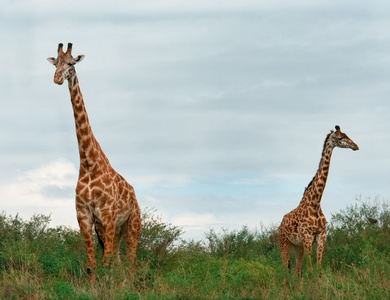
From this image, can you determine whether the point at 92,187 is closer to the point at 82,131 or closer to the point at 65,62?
the point at 82,131

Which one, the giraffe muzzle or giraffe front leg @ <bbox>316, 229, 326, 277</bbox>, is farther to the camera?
giraffe front leg @ <bbox>316, 229, 326, 277</bbox>

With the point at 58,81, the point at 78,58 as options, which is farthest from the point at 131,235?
the point at 78,58

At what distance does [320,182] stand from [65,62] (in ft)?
22.1

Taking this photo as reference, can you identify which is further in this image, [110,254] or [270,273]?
[270,273]

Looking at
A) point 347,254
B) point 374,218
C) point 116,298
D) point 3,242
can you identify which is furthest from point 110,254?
point 374,218

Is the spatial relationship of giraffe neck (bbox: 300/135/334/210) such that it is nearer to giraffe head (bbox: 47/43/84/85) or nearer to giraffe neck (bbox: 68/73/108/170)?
giraffe neck (bbox: 68/73/108/170)

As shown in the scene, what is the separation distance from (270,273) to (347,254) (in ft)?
19.2

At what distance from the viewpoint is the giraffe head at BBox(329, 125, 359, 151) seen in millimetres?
14125

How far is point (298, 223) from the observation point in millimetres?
14195

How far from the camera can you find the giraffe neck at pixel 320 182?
14.4 m

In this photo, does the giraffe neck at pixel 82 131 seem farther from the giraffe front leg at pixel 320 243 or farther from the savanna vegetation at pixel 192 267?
the giraffe front leg at pixel 320 243

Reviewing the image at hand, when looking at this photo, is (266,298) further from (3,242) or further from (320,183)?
(3,242)

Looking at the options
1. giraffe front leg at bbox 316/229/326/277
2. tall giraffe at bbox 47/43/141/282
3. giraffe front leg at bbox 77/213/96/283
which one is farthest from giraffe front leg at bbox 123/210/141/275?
giraffe front leg at bbox 316/229/326/277

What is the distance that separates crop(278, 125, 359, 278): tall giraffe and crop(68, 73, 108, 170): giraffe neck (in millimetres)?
5101
